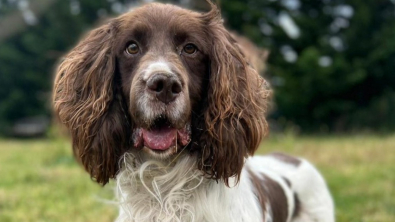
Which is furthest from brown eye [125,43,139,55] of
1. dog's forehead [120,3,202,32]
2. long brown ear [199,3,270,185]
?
long brown ear [199,3,270,185]

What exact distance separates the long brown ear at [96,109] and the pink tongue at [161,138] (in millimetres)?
278

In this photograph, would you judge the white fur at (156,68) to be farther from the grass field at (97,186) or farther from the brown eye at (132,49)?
the grass field at (97,186)

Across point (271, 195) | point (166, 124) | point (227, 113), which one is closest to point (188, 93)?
point (166, 124)

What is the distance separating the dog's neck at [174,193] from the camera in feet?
11.1

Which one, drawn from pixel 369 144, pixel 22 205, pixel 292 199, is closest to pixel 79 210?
pixel 22 205

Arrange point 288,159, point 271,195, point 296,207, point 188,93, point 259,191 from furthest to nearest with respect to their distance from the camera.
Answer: point 288,159 < point 296,207 < point 271,195 < point 259,191 < point 188,93

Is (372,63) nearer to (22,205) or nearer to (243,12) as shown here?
(243,12)

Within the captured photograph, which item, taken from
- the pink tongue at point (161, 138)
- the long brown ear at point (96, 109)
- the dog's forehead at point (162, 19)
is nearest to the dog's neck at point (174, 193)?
the long brown ear at point (96, 109)

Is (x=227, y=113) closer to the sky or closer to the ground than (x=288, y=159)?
closer to the sky

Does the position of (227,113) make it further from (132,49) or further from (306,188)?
(306,188)

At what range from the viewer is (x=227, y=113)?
340cm

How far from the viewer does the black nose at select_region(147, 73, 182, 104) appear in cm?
295

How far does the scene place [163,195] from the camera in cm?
346

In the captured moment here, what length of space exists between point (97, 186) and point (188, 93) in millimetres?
4468
